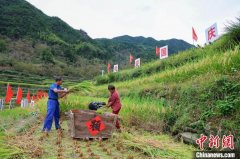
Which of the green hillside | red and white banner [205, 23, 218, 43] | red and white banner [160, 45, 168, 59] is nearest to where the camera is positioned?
red and white banner [205, 23, 218, 43]

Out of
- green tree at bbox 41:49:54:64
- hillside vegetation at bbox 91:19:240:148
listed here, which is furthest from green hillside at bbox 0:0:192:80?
hillside vegetation at bbox 91:19:240:148

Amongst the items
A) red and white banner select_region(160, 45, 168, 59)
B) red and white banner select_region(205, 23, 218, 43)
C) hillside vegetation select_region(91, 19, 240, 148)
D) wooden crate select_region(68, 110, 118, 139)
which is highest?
red and white banner select_region(205, 23, 218, 43)

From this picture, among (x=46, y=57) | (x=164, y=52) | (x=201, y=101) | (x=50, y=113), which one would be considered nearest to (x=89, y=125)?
(x=50, y=113)

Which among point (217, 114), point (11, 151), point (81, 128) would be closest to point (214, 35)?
point (217, 114)

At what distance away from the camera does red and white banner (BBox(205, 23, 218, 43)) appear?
11.6 metres

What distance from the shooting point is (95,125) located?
597 centimetres

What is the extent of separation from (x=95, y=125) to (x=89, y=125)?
127 mm

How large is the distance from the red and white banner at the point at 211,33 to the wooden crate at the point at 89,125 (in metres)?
7.44

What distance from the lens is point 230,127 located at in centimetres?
477

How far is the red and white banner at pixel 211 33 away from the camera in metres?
11.6

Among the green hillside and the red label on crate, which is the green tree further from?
the red label on crate

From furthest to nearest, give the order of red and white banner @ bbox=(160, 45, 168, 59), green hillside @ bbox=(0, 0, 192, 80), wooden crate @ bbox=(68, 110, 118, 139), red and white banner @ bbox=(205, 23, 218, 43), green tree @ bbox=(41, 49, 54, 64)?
green tree @ bbox=(41, 49, 54, 64), green hillside @ bbox=(0, 0, 192, 80), red and white banner @ bbox=(160, 45, 168, 59), red and white banner @ bbox=(205, 23, 218, 43), wooden crate @ bbox=(68, 110, 118, 139)

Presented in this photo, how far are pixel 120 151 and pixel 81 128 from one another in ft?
4.33

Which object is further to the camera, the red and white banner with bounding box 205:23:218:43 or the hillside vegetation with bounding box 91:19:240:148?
the red and white banner with bounding box 205:23:218:43
